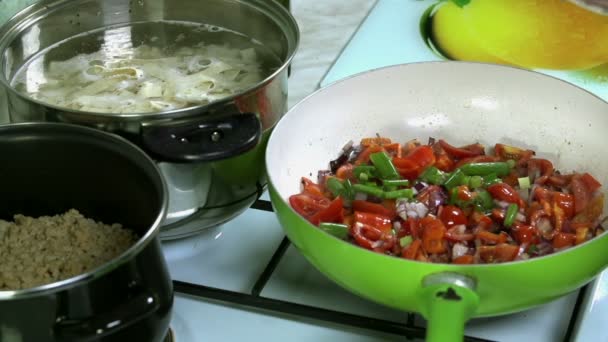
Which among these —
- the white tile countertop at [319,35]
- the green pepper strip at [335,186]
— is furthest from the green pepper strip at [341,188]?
the white tile countertop at [319,35]

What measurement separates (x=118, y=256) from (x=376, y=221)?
10.3 inches

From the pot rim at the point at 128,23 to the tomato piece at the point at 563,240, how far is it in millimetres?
299

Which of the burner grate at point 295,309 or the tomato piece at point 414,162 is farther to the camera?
the tomato piece at point 414,162

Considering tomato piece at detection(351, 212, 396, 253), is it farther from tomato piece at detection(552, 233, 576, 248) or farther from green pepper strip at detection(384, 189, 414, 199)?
tomato piece at detection(552, 233, 576, 248)

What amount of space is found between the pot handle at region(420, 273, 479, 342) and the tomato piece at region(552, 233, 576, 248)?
6.6 inches

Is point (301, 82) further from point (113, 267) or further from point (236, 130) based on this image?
point (113, 267)

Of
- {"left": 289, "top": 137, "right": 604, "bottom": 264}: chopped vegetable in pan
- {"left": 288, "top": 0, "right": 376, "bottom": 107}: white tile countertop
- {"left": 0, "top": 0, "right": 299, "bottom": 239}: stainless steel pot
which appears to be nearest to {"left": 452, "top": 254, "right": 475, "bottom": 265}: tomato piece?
{"left": 289, "top": 137, "right": 604, "bottom": 264}: chopped vegetable in pan

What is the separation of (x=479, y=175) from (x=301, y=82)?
423mm

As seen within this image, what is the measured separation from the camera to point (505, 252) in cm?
66

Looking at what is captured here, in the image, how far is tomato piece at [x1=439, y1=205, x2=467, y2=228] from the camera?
2.32 ft

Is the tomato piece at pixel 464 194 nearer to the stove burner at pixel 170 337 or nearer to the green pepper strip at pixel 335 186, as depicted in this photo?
the green pepper strip at pixel 335 186

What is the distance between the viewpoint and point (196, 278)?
0.76m

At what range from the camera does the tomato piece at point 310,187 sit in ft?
2.51

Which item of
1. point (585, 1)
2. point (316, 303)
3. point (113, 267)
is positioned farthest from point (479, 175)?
point (585, 1)
